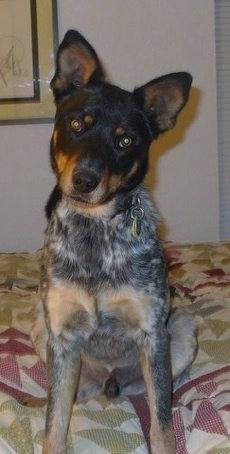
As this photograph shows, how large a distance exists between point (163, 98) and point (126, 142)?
22 cm

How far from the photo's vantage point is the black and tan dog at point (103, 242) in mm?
1745

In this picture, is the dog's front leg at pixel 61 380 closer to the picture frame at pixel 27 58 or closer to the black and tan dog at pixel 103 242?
the black and tan dog at pixel 103 242

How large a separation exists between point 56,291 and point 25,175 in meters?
2.44

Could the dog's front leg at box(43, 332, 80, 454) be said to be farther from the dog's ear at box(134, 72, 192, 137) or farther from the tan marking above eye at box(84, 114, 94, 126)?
the dog's ear at box(134, 72, 192, 137)

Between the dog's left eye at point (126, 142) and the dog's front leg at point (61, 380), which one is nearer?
the dog's front leg at point (61, 380)

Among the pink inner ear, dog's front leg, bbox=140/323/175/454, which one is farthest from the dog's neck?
dog's front leg, bbox=140/323/175/454

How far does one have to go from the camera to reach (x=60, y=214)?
1.95 meters

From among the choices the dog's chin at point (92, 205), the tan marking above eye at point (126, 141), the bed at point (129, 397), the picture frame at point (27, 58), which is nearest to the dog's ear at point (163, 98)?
the tan marking above eye at point (126, 141)

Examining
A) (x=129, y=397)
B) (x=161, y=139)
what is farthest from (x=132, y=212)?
(x=161, y=139)

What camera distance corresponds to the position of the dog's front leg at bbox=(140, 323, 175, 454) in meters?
1.66

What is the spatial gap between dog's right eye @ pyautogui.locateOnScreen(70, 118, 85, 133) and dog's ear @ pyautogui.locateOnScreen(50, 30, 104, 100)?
0.17 m

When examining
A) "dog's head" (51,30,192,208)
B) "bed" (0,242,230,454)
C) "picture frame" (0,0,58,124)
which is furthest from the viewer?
"picture frame" (0,0,58,124)

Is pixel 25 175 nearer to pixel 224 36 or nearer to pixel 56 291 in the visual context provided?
pixel 224 36

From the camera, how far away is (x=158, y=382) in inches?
69.2
